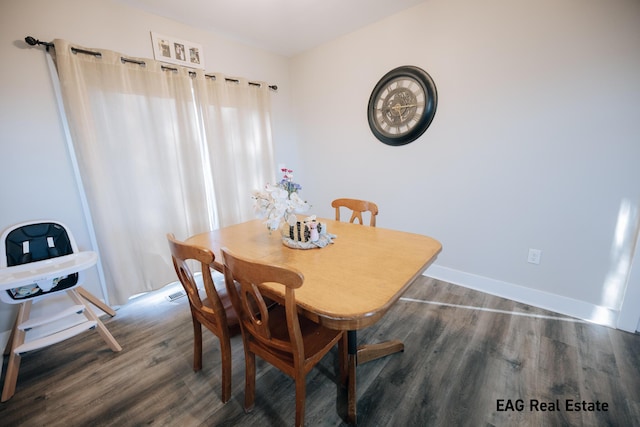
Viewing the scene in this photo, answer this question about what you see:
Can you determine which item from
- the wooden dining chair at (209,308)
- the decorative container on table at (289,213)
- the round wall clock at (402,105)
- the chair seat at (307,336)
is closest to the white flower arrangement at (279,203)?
the decorative container on table at (289,213)

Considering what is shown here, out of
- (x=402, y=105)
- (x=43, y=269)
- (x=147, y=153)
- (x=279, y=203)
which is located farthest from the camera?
(x=402, y=105)

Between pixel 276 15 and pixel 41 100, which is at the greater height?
pixel 276 15

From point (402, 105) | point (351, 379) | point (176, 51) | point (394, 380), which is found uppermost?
point (176, 51)

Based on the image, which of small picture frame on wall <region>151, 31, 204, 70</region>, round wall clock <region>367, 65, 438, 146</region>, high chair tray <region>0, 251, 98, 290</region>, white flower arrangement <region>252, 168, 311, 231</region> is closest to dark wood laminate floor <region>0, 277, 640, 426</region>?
high chair tray <region>0, 251, 98, 290</region>

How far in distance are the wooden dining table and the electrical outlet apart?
120 centimetres

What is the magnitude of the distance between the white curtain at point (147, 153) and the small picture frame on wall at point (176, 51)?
0.33ft

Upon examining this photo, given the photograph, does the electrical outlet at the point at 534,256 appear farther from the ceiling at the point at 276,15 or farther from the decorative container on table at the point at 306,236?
the ceiling at the point at 276,15

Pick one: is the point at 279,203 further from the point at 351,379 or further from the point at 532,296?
the point at 532,296

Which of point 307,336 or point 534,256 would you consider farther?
point 534,256

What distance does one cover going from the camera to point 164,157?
2.27 metres

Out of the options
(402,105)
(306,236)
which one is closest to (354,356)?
(306,236)

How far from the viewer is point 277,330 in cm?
117

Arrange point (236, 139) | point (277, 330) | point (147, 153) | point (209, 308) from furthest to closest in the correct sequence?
point (236, 139), point (147, 153), point (209, 308), point (277, 330)

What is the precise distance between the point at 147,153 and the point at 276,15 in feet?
5.51
